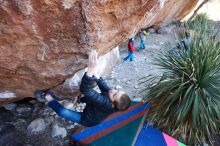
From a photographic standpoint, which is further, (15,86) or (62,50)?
(15,86)

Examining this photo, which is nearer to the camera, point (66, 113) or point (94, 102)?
point (94, 102)

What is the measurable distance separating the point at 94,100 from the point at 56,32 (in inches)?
36.2

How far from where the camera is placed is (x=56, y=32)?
3.28 m

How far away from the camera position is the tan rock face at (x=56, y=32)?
303cm

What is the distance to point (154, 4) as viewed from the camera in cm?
347

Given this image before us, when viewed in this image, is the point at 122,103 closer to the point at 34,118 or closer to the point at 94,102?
the point at 94,102

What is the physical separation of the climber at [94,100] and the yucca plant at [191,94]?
1218 millimetres

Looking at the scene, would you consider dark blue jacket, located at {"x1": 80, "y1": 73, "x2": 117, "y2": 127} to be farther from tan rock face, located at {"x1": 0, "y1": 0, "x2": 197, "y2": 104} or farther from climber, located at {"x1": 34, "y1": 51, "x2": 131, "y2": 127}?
tan rock face, located at {"x1": 0, "y1": 0, "x2": 197, "y2": 104}

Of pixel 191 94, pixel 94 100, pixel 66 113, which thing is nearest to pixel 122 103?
pixel 94 100

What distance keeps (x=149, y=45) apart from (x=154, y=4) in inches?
258

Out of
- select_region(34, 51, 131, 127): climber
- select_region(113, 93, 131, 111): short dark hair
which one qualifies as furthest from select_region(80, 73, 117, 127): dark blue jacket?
select_region(113, 93, 131, 111): short dark hair

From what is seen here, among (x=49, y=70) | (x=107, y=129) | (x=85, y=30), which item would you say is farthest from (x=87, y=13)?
(x=107, y=129)

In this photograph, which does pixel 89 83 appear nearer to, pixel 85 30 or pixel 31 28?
pixel 85 30

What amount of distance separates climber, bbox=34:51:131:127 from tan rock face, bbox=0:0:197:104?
0.99 feet
